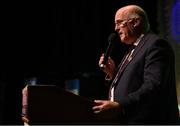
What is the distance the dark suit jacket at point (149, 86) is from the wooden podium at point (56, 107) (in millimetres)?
164

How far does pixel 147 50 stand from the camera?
6.64ft

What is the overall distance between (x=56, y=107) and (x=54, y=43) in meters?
3.67

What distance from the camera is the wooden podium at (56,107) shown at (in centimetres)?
180

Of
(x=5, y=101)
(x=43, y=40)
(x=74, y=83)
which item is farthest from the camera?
(x=5, y=101)

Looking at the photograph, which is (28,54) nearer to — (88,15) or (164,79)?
(88,15)

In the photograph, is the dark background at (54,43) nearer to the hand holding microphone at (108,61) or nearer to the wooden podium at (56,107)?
the hand holding microphone at (108,61)

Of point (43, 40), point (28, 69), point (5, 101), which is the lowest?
point (5, 101)

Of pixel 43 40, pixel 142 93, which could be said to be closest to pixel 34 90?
pixel 142 93

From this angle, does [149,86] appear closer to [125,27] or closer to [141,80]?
[141,80]

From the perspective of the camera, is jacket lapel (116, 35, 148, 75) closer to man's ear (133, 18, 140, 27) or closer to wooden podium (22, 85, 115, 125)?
man's ear (133, 18, 140, 27)

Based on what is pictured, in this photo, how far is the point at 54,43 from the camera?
543cm

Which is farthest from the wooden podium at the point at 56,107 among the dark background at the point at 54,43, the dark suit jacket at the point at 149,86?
the dark background at the point at 54,43

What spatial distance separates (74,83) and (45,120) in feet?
10.4

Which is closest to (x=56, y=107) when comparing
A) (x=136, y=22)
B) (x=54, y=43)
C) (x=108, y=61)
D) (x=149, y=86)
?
(x=149, y=86)
